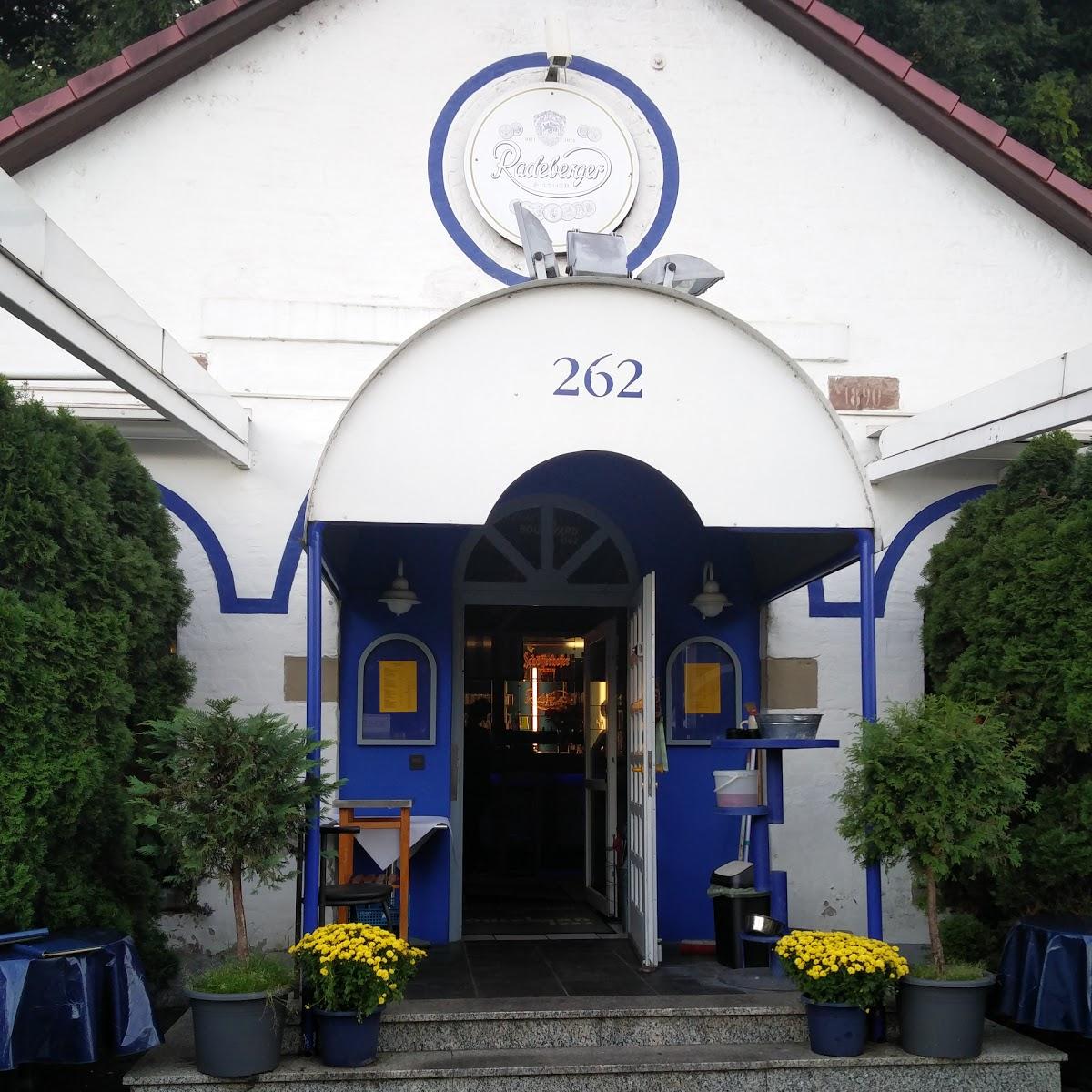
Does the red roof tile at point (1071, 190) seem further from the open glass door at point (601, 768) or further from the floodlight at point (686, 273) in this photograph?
the open glass door at point (601, 768)

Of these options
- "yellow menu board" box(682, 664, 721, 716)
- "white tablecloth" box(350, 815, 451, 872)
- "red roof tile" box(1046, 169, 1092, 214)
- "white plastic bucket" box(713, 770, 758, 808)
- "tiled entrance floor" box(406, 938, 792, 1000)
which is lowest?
"tiled entrance floor" box(406, 938, 792, 1000)

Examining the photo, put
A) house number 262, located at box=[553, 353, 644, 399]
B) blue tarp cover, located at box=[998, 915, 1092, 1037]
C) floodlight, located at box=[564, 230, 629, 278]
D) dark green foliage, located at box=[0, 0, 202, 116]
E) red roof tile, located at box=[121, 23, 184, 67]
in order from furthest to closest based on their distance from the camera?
dark green foliage, located at box=[0, 0, 202, 116] → red roof tile, located at box=[121, 23, 184, 67] → floodlight, located at box=[564, 230, 629, 278] → house number 262, located at box=[553, 353, 644, 399] → blue tarp cover, located at box=[998, 915, 1092, 1037]

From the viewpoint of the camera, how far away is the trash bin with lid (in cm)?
750

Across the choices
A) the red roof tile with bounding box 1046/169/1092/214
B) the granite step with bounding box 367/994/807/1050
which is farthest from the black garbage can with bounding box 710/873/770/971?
the red roof tile with bounding box 1046/169/1092/214

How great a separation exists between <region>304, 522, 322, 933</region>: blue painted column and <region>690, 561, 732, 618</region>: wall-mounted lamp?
2.97m

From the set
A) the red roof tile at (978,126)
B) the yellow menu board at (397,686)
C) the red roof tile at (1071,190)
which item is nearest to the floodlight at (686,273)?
the red roof tile at (978,126)

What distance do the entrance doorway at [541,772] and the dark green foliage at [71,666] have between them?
3.07 m

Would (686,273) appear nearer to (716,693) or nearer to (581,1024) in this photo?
(716,693)

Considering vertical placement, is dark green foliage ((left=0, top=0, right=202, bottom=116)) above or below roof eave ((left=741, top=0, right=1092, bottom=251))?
above

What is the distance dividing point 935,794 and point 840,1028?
1132 millimetres

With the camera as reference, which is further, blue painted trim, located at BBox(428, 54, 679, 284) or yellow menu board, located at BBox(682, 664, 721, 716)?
blue painted trim, located at BBox(428, 54, 679, 284)

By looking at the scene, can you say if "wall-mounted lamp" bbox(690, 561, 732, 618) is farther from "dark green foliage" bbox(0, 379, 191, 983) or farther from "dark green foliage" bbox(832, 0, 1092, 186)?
"dark green foliage" bbox(832, 0, 1092, 186)

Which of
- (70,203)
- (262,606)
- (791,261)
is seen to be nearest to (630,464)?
(791,261)

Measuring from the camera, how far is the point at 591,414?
6.60 meters
